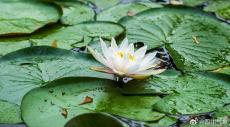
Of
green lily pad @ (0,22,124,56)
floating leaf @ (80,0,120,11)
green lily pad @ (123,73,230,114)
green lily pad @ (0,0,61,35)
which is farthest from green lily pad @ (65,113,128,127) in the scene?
floating leaf @ (80,0,120,11)

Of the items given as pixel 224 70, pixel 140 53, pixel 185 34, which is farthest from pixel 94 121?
pixel 185 34

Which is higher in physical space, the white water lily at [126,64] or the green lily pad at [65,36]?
the white water lily at [126,64]

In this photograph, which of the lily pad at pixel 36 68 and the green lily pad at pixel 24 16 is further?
the green lily pad at pixel 24 16

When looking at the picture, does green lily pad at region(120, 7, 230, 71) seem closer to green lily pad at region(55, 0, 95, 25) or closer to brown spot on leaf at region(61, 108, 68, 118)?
green lily pad at region(55, 0, 95, 25)

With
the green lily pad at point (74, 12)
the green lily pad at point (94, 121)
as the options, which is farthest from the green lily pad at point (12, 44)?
the green lily pad at point (94, 121)

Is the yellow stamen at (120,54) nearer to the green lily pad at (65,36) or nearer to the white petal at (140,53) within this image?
the white petal at (140,53)

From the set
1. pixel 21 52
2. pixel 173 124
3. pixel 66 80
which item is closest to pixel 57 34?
pixel 21 52

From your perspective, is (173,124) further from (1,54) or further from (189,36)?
(1,54)

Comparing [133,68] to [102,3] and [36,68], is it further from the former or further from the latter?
[102,3]
